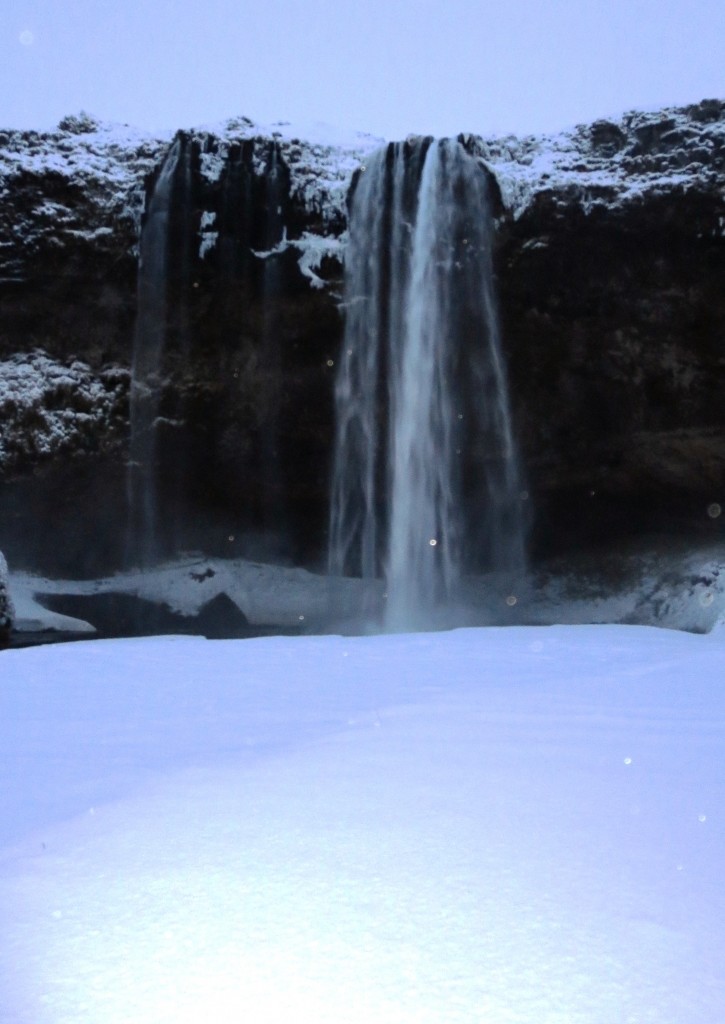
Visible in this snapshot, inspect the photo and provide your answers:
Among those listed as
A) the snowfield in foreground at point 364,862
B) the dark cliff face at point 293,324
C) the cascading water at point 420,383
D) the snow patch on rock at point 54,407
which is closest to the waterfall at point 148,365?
the dark cliff face at point 293,324

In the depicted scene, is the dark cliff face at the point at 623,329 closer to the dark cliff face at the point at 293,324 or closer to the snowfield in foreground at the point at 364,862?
the dark cliff face at the point at 293,324

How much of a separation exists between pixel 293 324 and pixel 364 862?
45.8 feet

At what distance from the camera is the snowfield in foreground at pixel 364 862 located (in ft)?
4.15

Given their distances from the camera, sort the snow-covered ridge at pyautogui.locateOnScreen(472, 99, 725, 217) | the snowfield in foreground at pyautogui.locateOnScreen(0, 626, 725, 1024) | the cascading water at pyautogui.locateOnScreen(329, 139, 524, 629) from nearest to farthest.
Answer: the snowfield in foreground at pyautogui.locateOnScreen(0, 626, 725, 1024)
the snow-covered ridge at pyautogui.locateOnScreen(472, 99, 725, 217)
the cascading water at pyautogui.locateOnScreen(329, 139, 524, 629)

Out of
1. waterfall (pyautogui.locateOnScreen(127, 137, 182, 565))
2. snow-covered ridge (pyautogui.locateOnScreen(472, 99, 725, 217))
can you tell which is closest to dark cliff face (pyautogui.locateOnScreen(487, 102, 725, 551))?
snow-covered ridge (pyautogui.locateOnScreen(472, 99, 725, 217))

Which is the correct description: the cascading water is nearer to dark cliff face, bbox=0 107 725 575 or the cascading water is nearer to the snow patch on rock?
dark cliff face, bbox=0 107 725 575

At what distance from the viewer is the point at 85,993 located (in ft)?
4.09

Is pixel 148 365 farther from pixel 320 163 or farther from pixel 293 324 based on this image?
pixel 320 163

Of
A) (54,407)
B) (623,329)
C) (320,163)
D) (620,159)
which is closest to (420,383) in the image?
(623,329)

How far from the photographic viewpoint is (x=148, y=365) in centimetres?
1540

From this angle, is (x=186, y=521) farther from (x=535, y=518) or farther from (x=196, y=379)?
(x=535, y=518)

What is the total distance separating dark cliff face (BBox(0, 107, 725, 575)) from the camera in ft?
45.3

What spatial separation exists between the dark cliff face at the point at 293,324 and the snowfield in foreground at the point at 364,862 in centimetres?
1192

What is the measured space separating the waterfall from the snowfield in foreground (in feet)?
41.1
